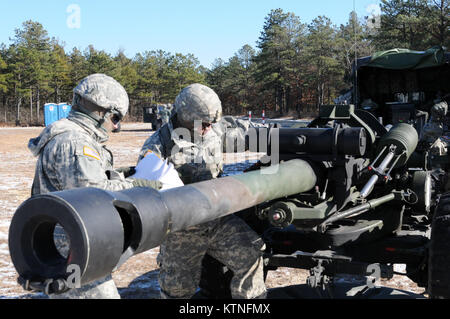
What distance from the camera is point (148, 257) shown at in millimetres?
5738

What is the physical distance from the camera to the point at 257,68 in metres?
58.1

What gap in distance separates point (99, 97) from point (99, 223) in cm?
158

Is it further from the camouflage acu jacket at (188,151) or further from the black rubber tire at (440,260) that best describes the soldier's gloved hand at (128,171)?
the black rubber tire at (440,260)

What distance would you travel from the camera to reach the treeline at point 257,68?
38.2 m

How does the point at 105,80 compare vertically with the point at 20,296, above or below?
above

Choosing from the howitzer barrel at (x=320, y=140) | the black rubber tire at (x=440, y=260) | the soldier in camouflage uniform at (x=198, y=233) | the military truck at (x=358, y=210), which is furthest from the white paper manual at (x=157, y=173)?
the black rubber tire at (x=440, y=260)

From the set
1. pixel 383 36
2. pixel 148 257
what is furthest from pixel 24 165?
pixel 383 36

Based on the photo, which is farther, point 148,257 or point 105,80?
point 148,257

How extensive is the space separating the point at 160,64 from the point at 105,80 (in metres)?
71.1

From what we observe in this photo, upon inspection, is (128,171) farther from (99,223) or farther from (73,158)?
(99,223)

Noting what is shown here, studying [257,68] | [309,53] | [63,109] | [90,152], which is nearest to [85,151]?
[90,152]

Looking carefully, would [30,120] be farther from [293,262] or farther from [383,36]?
[293,262]
